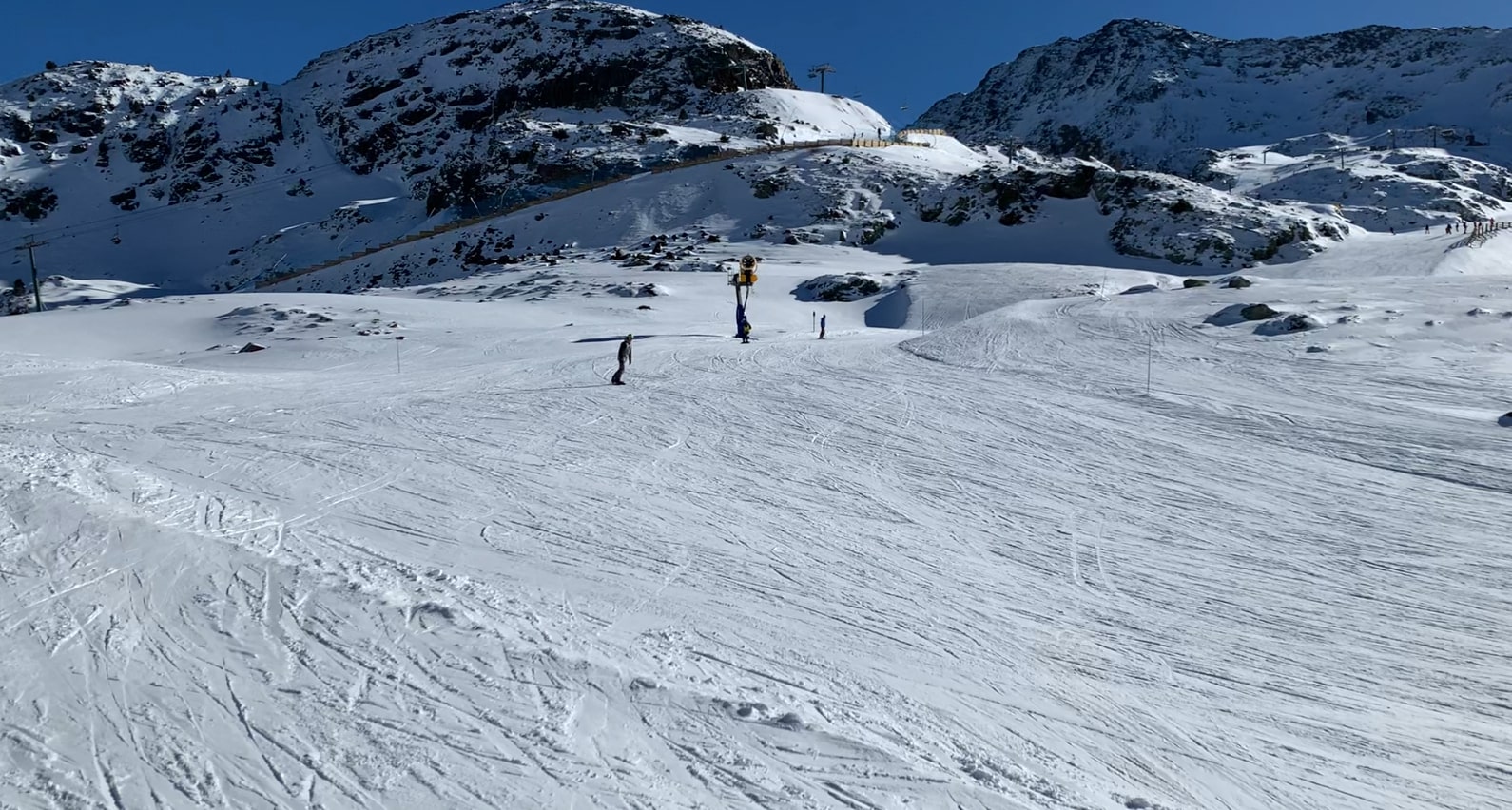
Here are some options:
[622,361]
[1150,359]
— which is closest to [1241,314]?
[1150,359]

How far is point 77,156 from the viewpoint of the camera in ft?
276

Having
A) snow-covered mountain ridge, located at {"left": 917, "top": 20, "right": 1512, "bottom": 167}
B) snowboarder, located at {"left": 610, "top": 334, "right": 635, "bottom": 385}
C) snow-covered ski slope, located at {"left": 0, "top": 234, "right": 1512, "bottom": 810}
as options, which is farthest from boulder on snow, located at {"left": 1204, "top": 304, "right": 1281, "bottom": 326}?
snow-covered mountain ridge, located at {"left": 917, "top": 20, "right": 1512, "bottom": 167}

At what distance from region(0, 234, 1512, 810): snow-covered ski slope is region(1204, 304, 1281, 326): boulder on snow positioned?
3.77m

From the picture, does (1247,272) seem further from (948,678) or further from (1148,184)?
(948,678)

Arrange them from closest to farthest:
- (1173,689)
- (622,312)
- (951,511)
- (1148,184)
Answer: (1173,689)
(951,511)
(622,312)
(1148,184)

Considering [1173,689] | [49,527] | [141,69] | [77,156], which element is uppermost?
[141,69]

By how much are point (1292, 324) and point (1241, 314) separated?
6.52 feet

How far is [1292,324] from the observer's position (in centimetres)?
1817

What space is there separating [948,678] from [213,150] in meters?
102

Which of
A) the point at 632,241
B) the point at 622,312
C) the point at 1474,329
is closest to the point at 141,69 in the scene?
the point at 632,241

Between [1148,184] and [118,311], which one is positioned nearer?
[118,311]

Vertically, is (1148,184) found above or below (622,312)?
above

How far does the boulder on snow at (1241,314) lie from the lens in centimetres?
1956

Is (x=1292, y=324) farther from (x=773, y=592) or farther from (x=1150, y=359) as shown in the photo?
(x=773, y=592)
